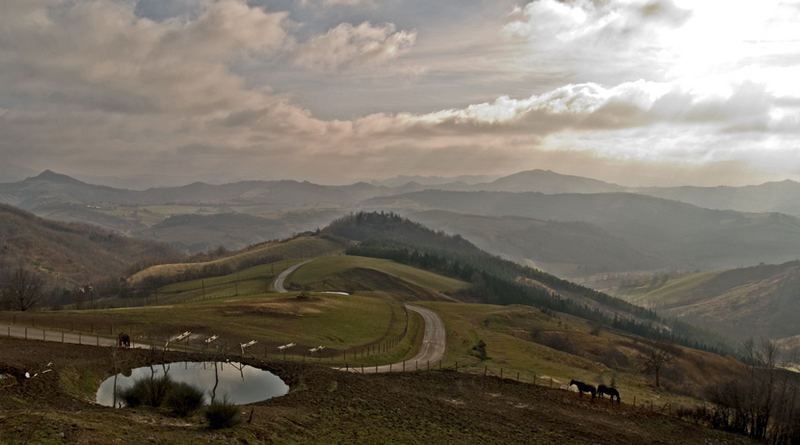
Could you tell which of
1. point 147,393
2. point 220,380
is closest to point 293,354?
point 220,380

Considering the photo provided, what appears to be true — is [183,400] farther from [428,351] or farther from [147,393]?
[428,351]

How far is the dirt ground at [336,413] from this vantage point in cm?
3041

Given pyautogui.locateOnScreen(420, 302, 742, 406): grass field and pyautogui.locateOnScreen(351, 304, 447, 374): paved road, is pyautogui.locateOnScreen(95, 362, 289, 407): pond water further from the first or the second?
pyautogui.locateOnScreen(420, 302, 742, 406): grass field

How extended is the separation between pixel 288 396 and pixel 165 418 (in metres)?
14.7

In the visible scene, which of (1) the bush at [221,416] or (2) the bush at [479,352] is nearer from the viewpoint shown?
(1) the bush at [221,416]

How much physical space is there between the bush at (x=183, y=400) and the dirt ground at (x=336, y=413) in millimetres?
1037

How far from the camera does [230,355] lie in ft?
211

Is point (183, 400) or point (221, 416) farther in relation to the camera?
point (183, 400)

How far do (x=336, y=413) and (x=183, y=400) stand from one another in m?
13.2

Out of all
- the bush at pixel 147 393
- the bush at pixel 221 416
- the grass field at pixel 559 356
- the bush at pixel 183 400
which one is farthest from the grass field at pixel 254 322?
the bush at pixel 221 416

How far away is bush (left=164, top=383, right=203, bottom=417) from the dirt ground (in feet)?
3.40

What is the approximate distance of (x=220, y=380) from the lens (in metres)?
54.0

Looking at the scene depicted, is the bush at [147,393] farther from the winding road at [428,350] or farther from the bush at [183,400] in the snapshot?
the winding road at [428,350]

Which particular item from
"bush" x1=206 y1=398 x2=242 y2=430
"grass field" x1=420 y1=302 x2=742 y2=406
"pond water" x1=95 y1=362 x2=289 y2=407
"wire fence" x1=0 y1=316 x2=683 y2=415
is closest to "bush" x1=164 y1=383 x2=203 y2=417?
"bush" x1=206 y1=398 x2=242 y2=430
